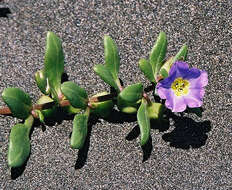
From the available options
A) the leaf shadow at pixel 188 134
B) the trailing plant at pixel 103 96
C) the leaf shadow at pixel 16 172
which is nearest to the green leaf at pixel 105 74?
the trailing plant at pixel 103 96

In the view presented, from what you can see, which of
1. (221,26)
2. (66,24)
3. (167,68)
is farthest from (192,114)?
(66,24)

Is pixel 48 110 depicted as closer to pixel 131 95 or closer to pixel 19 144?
pixel 19 144

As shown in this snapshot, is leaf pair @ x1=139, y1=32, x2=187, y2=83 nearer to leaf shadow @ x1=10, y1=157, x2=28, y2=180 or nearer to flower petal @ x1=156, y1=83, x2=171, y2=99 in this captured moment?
flower petal @ x1=156, y1=83, x2=171, y2=99

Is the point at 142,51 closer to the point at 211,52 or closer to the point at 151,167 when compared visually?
the point at 211,52

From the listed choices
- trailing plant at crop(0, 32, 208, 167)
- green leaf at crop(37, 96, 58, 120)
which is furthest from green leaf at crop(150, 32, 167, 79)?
green leaf at crop(37, 96, 58, 120)

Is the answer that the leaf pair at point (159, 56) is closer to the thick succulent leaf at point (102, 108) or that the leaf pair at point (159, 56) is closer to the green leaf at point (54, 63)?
the thick succulent leaf at point (102, 108)

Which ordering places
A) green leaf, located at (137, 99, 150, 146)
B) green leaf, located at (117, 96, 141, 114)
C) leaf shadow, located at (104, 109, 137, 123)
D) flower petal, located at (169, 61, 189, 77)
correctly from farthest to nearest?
leaf shadow, located at (104, 109, 137, 123), green leaf, located at (117, 96, 141, 114), green leaf, located at (137, 99, 150, 146), flower petal, located at (169, 61, 189, 77)
